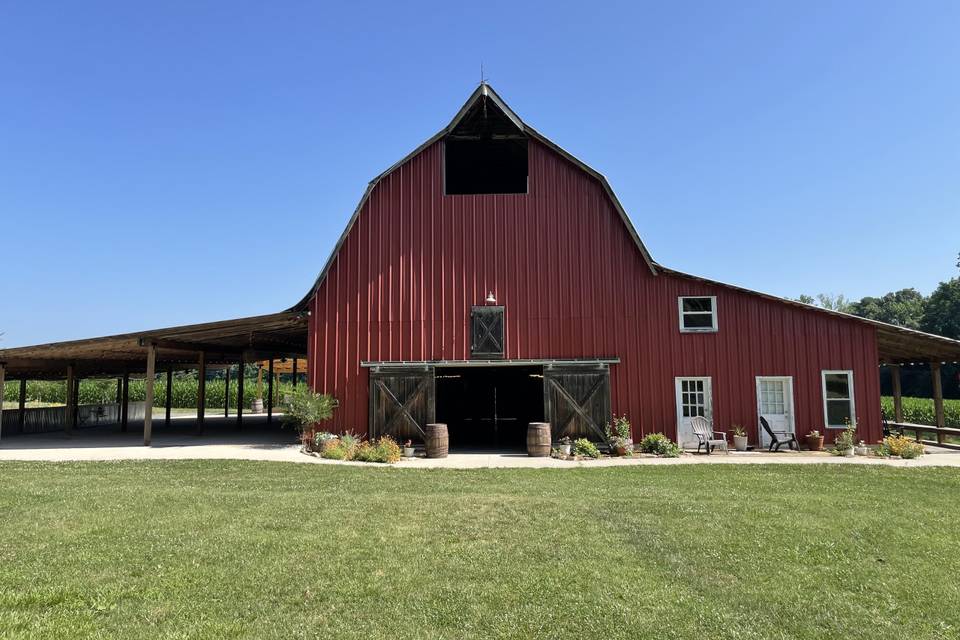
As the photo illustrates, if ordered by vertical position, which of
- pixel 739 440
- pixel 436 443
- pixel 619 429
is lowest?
pixel 739 440

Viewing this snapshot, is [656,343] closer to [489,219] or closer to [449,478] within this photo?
[489,219]

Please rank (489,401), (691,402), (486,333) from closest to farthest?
(691,402) < (486,333) < (489,401)

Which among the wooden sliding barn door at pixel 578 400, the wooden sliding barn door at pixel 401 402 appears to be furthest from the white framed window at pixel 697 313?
the wooden sliding barn door at pixel 401 402

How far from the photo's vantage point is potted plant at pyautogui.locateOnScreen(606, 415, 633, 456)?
43.0 ft

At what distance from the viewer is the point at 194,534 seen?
6.03 metres

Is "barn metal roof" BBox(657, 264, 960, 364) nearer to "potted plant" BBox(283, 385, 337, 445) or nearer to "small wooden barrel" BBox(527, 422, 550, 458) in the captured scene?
"small wooden barrel" BBox(527, 422, 550, 458)

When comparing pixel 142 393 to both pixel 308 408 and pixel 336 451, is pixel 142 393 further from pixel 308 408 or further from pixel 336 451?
pixel 336 451

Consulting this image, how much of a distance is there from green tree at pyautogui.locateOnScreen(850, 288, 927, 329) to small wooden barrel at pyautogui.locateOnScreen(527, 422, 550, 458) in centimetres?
4548

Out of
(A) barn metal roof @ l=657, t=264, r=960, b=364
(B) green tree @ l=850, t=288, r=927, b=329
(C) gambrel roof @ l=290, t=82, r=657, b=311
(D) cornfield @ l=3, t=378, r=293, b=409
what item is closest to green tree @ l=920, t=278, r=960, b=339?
(B) green tree @ l=850, t=288, r=927, b=329

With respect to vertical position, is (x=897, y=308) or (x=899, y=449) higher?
(x=897, y=308)

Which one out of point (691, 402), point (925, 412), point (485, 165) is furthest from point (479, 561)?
point (925, 412)

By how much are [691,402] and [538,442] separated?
400cm

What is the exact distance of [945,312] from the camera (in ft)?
137

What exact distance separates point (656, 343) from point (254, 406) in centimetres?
2620
